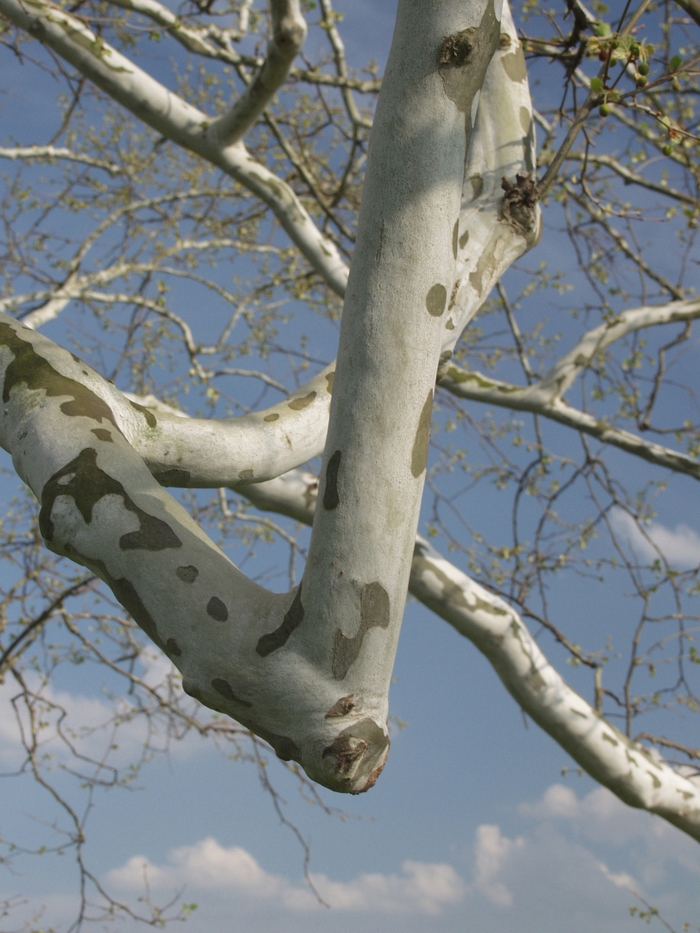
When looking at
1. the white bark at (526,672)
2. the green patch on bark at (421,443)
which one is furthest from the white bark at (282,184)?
the white bark at (526,672)

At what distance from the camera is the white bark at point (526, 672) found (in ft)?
12.0

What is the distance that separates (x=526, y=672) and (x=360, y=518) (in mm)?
2707

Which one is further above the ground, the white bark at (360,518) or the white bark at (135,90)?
the white bark at (135,90)

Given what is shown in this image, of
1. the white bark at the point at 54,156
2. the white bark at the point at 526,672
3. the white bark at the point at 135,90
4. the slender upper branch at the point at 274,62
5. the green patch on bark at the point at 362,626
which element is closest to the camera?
the green patch on bark at the point at 362,626

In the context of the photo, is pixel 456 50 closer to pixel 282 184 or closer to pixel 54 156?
pixel 282 184

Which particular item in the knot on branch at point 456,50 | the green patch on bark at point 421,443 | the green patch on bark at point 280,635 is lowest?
the green patch on bark at point 280,635

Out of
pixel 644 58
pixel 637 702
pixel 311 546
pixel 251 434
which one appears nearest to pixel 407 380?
pixel 311 546

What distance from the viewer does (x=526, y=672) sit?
3.73 m

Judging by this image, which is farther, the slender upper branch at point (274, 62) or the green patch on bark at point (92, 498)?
the slender upper branch at point (274, 62)

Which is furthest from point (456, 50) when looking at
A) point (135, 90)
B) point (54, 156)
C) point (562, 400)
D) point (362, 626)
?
point (54, 156)

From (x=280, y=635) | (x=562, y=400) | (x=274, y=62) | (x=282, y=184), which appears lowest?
(x=280, y=635)

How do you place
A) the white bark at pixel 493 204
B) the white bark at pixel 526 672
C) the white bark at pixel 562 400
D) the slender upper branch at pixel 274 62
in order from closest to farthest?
1. the white bark at pixel 493 204
2. the slender upper branch at pixel 274 62
3. the white bark at pixel 526 672
4. the white bark at pixel 562 400

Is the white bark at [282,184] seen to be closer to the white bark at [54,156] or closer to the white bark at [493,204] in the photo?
the white bark at [493,204]

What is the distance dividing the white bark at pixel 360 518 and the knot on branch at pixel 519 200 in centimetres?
56
